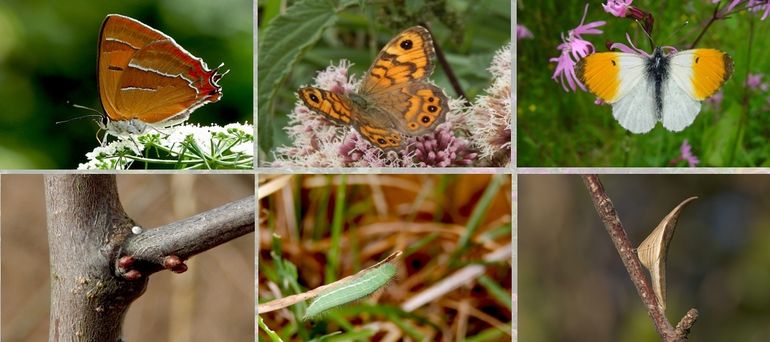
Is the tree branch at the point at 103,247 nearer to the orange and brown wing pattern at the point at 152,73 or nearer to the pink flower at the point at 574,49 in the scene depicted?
the orange and brown wing pattern at the point at 152,73

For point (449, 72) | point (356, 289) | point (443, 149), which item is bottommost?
point (356, 289)

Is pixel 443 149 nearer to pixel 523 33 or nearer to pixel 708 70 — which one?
pixel 523 33

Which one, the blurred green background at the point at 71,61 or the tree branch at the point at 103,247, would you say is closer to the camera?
the tree branch at the point at 103,247

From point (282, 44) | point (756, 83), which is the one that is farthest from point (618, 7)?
point (282, 44)

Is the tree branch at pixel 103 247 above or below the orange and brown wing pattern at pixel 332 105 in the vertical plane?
below

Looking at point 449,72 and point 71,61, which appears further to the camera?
point 71,61

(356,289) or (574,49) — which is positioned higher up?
(574,49)

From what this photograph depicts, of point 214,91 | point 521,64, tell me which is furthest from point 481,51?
point 214,91

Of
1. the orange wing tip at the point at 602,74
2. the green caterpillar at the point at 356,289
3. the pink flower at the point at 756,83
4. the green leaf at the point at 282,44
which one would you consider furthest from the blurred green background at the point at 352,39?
the pink flower at the point at 756,83
